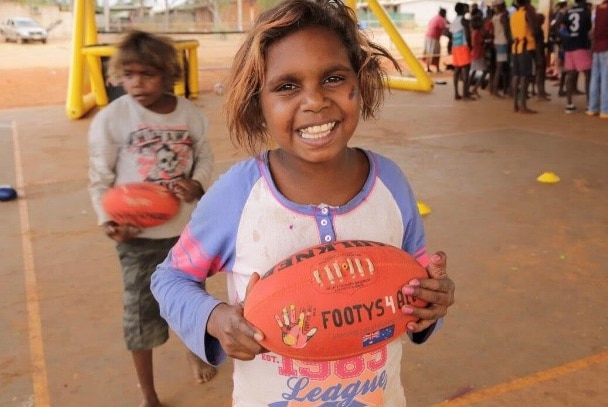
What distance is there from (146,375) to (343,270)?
1790 millimetres

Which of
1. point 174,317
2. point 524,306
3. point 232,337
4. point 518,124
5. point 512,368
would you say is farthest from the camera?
point 518,124

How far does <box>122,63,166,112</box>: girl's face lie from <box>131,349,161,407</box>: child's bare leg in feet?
3.77

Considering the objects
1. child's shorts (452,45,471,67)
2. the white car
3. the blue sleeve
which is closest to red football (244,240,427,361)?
the blue sleeve

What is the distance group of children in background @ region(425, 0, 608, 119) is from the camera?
9.94m

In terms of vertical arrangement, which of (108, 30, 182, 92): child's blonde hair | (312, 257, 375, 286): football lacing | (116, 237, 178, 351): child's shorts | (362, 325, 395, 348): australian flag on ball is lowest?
(116, 237, 178, 351): child's shorts

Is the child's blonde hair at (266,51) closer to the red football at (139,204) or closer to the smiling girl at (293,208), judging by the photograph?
the smiling girl at (293,208)

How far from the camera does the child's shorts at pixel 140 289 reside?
8.90 feet

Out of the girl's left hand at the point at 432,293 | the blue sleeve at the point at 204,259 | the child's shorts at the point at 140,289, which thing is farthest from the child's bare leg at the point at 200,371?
the girl's left hand at the point at 432,293

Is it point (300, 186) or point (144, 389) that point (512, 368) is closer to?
point (144, 389)

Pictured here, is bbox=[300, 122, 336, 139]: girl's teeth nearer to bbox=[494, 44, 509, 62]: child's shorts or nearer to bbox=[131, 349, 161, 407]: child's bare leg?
bbox=[131, 349, 161, 407]: child's bare leg

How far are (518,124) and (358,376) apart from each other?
8970 millimetres

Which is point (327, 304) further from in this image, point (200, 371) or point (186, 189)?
point (200, 371)

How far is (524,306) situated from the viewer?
365 cm

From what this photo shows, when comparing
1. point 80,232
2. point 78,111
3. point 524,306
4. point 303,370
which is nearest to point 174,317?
point 303,370
